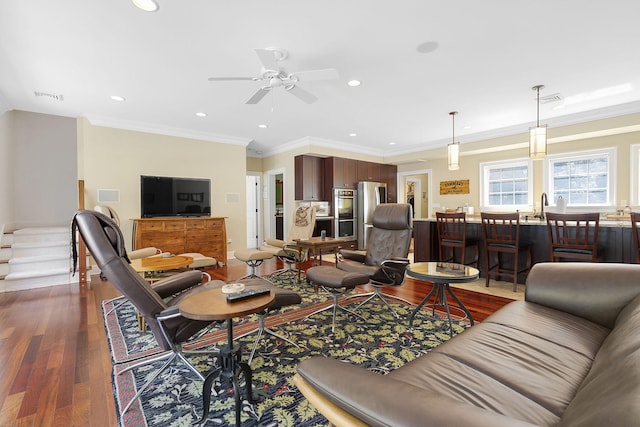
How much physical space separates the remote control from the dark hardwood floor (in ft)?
2.78

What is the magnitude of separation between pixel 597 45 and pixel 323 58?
102 inches

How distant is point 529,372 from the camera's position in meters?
1.16

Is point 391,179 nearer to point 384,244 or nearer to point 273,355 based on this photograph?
point 384,244

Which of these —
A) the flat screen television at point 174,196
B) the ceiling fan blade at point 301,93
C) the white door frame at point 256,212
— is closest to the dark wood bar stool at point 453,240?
the ceiling fan blade at point 301,93

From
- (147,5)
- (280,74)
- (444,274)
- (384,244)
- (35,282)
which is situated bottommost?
(35,282)

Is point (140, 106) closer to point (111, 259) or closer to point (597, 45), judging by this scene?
point (111, 259)

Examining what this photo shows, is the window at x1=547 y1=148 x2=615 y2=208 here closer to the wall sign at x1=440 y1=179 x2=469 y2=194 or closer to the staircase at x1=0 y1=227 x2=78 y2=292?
the wall sign at x1=440 y1=179 x2=469 y2=194

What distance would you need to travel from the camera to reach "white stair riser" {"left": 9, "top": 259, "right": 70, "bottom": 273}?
4037mm

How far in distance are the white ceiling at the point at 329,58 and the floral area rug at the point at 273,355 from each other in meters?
2.60

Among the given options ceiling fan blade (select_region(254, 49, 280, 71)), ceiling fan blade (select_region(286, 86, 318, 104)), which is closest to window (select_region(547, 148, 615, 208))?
ceiling fan blade (select_region(286, 86, 318, 104))

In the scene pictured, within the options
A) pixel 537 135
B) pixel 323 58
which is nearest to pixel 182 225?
pixel 323 58

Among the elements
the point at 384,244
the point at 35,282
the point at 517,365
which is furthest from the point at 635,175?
the point at 35,282

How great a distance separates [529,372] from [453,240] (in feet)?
10.5

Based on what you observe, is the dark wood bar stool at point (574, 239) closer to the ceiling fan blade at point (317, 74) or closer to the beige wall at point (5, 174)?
the ceiling fan blade at point (317, 74)
